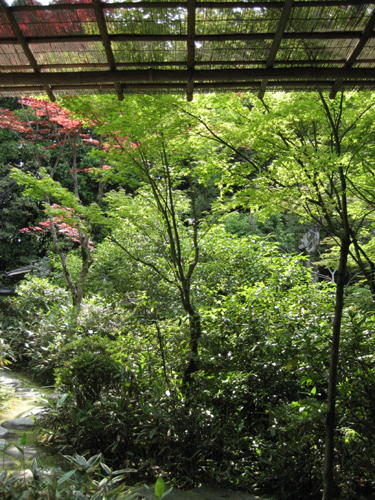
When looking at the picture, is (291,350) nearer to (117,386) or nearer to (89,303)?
(117,386)

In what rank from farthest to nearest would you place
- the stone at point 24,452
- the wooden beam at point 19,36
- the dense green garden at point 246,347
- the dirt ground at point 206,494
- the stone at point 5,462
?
the stone at point 24,452 < the stone at point 5,462 < the dense green garden at point 246,347 < the dirt ground at point 206,494 < the wooden beam at point 19,36

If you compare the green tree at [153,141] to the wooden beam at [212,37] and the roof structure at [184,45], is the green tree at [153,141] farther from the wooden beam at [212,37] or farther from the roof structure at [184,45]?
the wooden beam at [212,37]

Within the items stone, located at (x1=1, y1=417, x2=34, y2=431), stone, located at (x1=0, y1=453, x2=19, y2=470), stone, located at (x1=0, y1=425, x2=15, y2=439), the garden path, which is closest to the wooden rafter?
the garden path

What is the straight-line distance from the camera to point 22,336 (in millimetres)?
6953

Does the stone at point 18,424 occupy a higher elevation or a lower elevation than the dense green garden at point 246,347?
lower

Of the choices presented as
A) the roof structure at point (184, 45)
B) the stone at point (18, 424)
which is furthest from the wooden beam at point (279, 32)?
the stone at point (18, 424)

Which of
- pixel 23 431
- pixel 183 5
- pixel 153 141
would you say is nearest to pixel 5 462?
pixel 23 431

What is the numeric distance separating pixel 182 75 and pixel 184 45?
0.17 metres

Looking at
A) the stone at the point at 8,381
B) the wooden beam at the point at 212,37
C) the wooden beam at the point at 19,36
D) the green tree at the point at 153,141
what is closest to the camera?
the wooden beam at the point at 19,36

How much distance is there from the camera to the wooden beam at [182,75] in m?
2.44

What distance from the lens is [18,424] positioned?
4277mm

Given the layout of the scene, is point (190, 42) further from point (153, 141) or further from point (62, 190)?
point (62, 190)

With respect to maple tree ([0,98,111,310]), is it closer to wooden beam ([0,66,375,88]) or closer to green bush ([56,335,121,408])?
green bush ([56,335,121,408])

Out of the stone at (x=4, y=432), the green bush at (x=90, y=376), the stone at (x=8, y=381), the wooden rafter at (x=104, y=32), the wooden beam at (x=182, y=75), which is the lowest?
the stone at (x=4, y=432)
